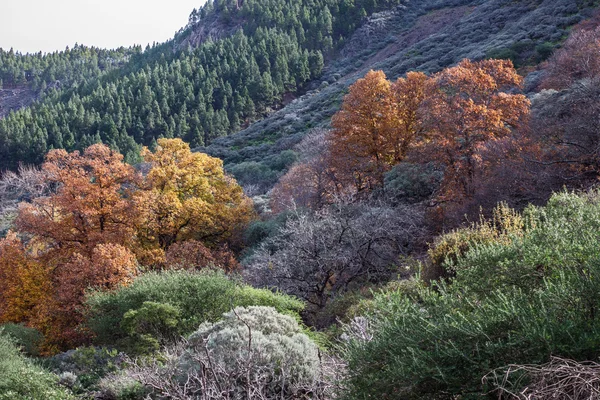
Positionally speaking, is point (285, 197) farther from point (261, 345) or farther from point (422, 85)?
point (261, 345)

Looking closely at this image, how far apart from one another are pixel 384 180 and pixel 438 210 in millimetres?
3670

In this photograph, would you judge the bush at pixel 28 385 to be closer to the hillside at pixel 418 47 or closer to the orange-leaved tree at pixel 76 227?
the orange-leaved tree at pixel 76 227

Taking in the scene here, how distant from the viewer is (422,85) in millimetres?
23500

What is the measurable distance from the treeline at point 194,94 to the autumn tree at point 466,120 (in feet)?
179

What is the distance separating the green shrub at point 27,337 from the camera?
1541 centimetres

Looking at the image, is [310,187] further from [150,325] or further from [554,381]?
[554,381]

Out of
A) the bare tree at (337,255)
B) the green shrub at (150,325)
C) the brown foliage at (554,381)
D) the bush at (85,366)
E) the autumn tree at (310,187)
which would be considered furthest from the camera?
the autumn tree at (310,187)

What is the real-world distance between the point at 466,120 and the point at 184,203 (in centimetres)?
1315

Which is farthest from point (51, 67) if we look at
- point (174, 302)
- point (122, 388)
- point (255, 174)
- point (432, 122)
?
point (122, 388)

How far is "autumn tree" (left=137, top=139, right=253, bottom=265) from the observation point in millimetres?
21847

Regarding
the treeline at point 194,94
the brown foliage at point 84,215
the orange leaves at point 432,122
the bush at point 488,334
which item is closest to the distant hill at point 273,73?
the treeline at point 194,94

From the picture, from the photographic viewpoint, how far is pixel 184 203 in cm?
2273

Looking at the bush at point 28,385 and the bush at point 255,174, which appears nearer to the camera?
the bush at point 28,385

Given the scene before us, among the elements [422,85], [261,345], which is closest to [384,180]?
A: [422,85]
